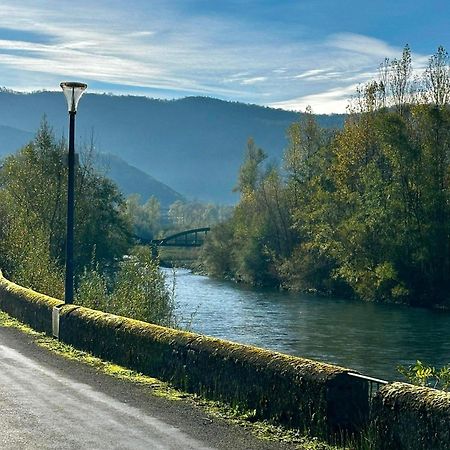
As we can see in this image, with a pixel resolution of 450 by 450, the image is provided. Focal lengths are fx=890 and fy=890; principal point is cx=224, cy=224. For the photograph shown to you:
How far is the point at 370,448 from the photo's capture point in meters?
9.49

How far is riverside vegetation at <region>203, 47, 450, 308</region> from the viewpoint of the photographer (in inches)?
2405

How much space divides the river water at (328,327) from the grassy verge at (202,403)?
11.6 metres

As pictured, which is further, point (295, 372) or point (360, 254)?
point (360, 254)

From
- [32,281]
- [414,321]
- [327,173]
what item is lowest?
[414,321]

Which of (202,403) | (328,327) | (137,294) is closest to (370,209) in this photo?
(328,327)

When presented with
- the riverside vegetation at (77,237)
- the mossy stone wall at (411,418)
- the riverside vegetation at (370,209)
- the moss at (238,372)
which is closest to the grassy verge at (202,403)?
the moss at (238,372)

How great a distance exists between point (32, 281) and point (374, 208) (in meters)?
38.7

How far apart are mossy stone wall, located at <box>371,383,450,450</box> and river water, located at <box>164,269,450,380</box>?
18928 mm

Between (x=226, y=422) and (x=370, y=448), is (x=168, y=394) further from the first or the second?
(x=370, y=448)

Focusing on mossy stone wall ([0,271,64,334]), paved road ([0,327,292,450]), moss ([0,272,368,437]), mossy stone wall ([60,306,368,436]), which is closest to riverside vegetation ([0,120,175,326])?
mossy stone wall ([0,271,64,334])

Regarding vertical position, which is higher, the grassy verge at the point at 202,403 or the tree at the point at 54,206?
the tree at the point at 54,206

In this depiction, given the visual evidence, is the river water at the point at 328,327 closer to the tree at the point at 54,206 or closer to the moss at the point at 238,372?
the tree at the point at 54,206

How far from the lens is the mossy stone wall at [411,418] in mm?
8617

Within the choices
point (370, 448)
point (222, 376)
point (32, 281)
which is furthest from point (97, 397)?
point (32, 281)
